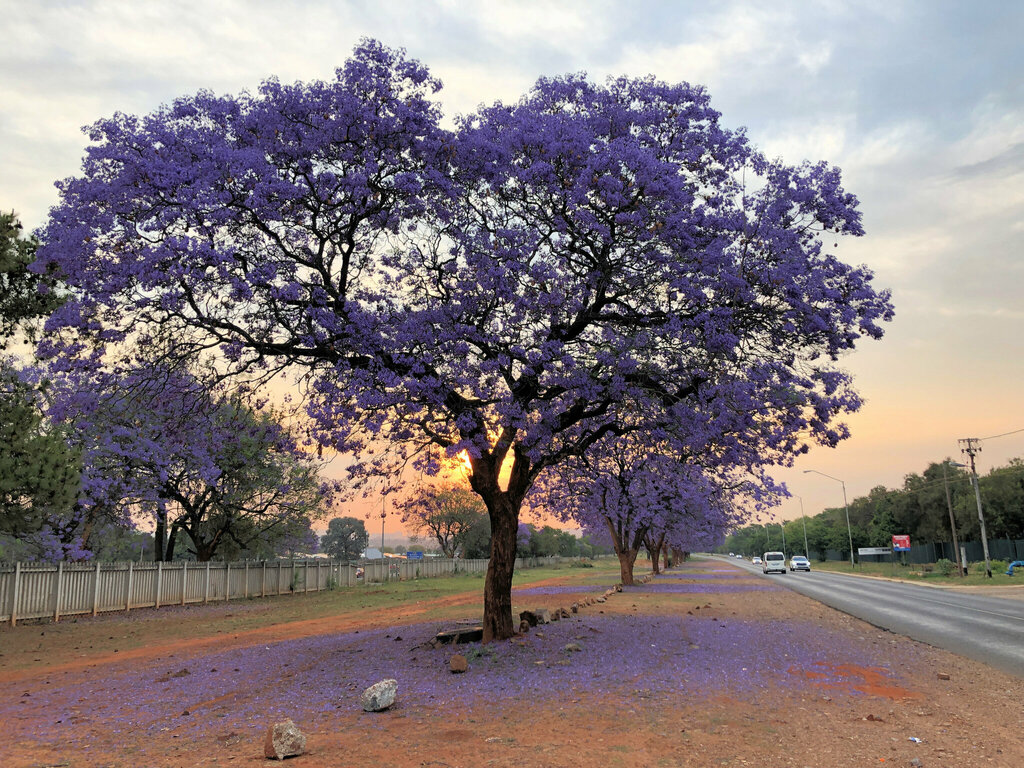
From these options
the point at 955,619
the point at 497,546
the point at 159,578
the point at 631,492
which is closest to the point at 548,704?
the point at 497,546

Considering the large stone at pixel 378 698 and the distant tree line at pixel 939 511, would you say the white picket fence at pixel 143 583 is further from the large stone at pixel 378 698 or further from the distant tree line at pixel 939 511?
the distant tree line at pixel 939 511

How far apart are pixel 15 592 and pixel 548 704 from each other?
816 inches

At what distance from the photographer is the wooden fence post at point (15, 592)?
2157cm

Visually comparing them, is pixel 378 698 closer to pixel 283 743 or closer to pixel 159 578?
pixel 283 743

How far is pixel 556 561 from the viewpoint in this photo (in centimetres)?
10662

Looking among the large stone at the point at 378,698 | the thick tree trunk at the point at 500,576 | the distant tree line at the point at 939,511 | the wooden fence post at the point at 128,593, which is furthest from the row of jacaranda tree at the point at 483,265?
the distant tree line at the point at 939,511

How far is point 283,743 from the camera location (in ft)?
22.2

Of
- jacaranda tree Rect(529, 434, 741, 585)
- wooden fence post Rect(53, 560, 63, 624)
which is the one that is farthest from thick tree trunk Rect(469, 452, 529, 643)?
wooden fence post Rect(53, 560, 63, 624)

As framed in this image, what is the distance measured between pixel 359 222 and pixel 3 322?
1021 centimetres

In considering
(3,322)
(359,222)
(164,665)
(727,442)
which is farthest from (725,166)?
(3,322)

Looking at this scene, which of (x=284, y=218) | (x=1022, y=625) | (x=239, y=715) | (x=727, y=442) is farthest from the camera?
(x=1022, y=625)

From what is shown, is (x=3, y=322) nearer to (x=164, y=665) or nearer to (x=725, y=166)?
(x=164, y=665)

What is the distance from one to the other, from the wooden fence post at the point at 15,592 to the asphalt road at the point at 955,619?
25426 millimetres

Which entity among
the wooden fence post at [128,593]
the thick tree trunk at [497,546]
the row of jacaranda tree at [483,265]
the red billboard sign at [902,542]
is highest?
the row of jacaranda tree at [483,265]
